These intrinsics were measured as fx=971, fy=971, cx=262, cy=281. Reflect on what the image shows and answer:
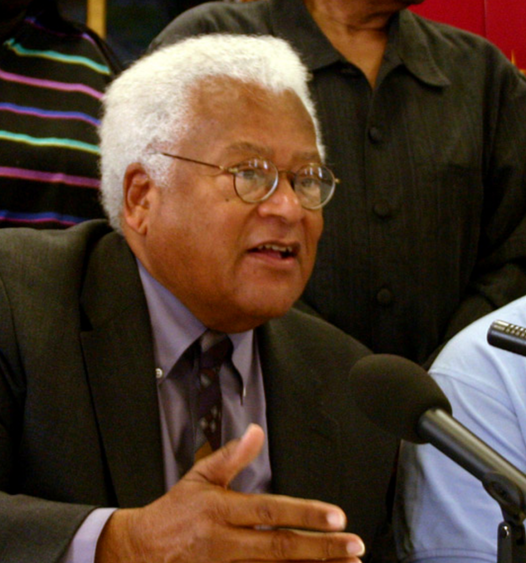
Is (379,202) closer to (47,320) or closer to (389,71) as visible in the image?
(389,71)

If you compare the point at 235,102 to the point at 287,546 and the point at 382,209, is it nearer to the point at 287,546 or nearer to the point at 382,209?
the point at 382,209

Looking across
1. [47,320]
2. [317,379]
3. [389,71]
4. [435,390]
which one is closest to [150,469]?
[47,320]

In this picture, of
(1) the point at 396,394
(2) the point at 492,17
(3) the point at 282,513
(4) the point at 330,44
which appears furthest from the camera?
(2) the point at 492,17

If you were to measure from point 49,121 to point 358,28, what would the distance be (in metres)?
0.69

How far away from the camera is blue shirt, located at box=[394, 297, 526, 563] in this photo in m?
1.62

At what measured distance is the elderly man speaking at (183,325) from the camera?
59.1 inches

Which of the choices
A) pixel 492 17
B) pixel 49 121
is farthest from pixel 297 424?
pixel 492 17

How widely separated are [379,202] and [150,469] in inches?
29.8

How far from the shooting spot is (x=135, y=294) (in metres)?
1.68

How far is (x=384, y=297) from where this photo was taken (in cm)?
195

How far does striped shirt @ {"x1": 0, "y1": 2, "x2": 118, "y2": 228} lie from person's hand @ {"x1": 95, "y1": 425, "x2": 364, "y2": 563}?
0.82 metres

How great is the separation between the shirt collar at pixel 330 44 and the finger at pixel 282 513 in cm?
107

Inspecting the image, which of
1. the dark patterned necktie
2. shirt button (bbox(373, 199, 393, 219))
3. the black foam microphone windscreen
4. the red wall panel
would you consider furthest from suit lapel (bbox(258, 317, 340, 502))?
the red wall panel

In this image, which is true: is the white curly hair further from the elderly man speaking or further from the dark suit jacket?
the dark suit jacket
